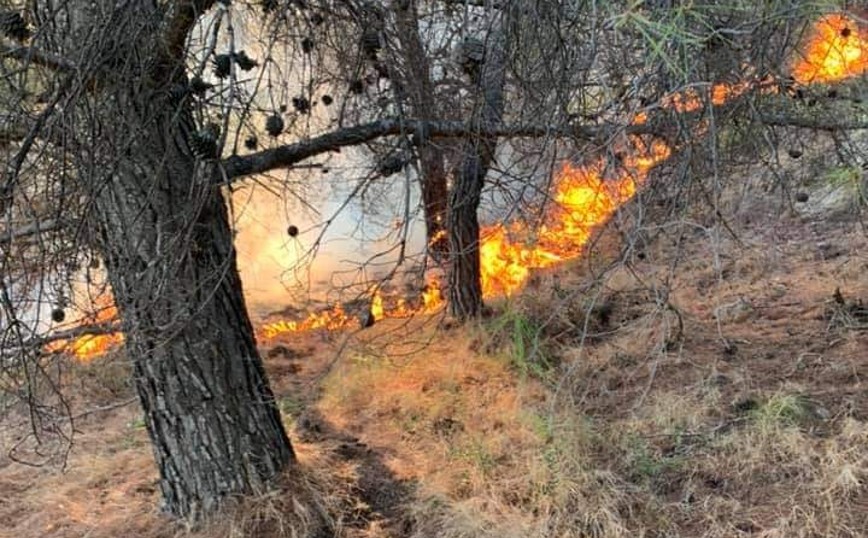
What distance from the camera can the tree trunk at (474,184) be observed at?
261 centimetres

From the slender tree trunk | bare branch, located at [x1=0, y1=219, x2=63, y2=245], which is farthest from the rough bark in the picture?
the slender tree trunk

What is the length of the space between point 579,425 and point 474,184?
1.16 metres

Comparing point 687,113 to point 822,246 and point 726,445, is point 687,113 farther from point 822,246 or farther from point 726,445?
point 822,246

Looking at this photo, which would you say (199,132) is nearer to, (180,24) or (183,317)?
(180,24)

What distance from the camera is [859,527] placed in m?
2.35

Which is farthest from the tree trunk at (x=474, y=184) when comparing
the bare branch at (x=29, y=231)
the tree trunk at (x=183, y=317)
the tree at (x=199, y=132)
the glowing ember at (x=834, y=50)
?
the glowing ember at (x=834, y=50)

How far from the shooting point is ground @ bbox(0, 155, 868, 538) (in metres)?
2.67

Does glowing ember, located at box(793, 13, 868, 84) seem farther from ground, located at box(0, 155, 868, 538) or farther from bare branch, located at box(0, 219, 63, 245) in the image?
bare branch, located at box(0, 219, 63, 245)

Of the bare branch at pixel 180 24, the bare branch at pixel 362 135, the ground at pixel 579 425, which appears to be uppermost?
the bare branch at pixel 180 24

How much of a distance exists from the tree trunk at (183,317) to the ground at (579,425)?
188 millimetres

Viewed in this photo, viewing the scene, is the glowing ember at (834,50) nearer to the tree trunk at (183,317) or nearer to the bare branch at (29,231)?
the tree trunk at (183,317)

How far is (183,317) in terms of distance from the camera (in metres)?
2.53

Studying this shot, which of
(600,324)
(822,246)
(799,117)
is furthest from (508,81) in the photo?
(822,246)

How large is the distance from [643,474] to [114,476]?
2304 mm
